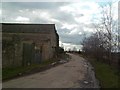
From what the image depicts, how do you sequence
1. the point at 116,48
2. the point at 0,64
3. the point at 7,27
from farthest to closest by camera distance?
1. the point at 7,27
2. the point at 116,48
3. the point at 0,64

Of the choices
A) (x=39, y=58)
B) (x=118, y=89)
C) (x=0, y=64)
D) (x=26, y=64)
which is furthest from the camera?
(x=39, y=58)

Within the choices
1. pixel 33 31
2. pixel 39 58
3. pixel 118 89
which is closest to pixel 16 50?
pixel 39 58

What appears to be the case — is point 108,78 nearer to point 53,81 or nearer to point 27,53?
point 53,81

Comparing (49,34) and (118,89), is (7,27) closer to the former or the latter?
(49,34)

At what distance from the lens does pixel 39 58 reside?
35250 mm

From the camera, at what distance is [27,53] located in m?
29.4

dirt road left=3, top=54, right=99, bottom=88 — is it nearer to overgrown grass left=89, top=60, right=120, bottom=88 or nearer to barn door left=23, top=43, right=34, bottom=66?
overgrown grass left=89, top=60, right=120, bottom=88

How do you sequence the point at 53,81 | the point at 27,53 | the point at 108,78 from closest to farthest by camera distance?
the point at 53,81 < the point at 108,78 < the point at 27,53

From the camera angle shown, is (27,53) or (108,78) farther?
(27,53)

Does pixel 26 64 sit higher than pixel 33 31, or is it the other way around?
pixel 33 31

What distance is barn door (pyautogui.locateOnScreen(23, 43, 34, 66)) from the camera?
28538 mm

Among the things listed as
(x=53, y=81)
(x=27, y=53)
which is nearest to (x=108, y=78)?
(x=53, y=81)

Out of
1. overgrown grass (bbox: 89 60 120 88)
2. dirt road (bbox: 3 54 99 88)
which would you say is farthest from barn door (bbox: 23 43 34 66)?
overgrown grass (bbox: 89 60 120 88)

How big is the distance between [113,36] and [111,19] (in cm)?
257
